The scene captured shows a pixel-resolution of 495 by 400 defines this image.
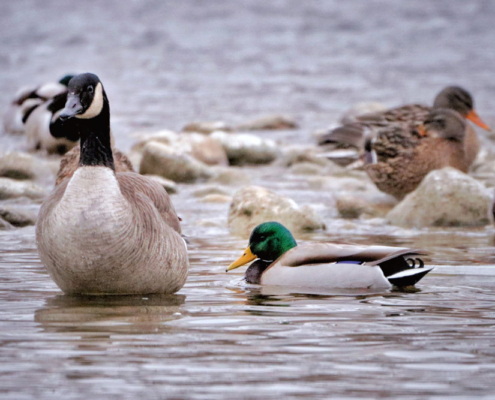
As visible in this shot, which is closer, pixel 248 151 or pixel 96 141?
pixel 96 141

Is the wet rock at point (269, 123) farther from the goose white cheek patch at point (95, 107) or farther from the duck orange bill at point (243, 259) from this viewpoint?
the goose white cheek patch at point (95, 107)

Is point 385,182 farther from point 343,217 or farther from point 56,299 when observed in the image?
point 56,299

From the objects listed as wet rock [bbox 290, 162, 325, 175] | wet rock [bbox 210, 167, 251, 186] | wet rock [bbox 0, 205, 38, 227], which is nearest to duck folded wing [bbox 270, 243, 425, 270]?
wet rock [bbox 0, 205, 38, 227]

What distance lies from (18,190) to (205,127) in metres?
6.99

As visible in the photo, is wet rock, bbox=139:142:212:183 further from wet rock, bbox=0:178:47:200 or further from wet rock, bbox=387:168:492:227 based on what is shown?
wet rock, bbox=387:168:492:227

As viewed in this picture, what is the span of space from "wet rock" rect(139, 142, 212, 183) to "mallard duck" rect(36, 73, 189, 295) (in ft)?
20.9

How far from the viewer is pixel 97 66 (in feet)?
92.3

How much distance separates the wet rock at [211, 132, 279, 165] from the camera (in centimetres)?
1523

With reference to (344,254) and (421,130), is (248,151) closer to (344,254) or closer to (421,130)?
(421,130)

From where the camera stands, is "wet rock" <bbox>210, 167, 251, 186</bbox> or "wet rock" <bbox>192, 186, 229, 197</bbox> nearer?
"wet rock" <bbox>192, 186, 229, 197</bbox>

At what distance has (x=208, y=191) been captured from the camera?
38.9ft

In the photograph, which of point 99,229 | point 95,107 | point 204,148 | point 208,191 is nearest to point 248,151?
point 204,148

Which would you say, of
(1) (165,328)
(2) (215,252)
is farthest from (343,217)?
(1) (165,328)

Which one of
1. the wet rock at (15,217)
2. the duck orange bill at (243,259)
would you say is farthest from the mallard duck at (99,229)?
the wet rock at (15,217)
